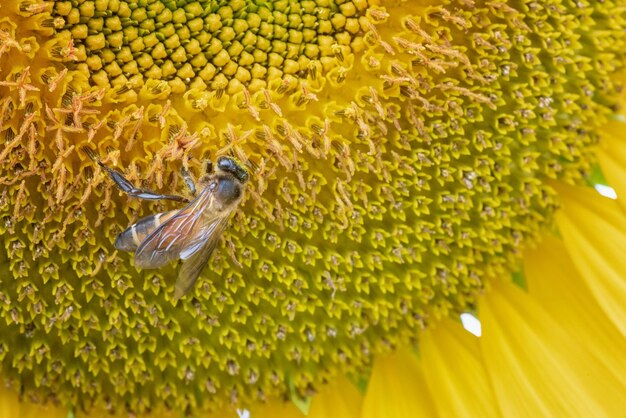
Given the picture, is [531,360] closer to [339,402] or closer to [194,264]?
[339,402]

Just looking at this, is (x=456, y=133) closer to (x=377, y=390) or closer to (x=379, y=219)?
(x=379, y=219)

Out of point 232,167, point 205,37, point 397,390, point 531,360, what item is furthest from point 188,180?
point 531,360

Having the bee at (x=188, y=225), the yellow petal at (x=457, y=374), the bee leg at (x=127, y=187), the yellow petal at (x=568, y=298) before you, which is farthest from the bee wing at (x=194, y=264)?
the yellow petal at (x=568, y=298)

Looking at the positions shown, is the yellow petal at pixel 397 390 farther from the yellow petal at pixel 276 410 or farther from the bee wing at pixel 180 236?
the bee wing at pixel 180 236

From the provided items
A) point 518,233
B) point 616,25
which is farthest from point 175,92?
point 616,25

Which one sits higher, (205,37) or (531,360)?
(205,37)

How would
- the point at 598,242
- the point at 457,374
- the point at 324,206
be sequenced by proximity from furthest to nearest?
the point at 457,374, the point at 598,242, the point at 324,206

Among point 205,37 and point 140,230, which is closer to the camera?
point 140,230
